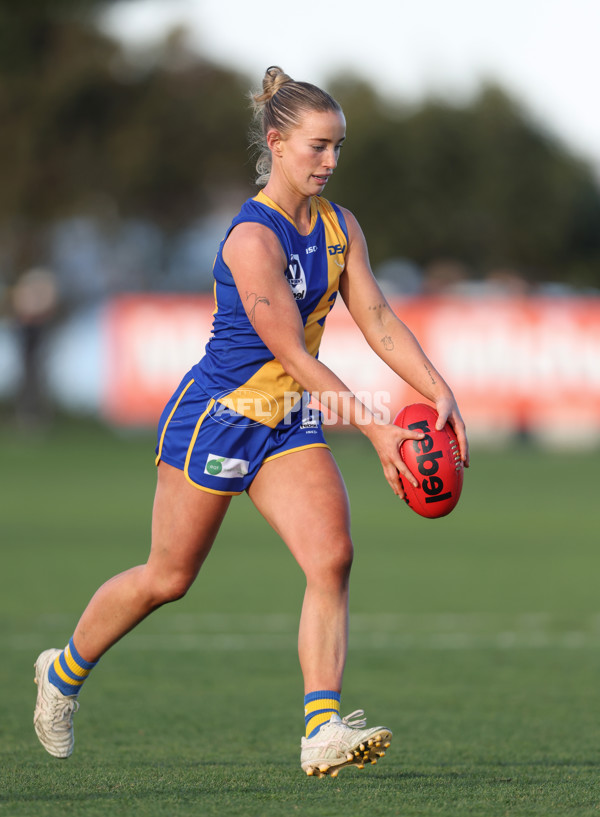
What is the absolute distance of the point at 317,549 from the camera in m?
4.89

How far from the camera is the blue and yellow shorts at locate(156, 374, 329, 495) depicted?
197 inches

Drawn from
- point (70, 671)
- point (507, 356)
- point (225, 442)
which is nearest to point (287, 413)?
point (225, 442)

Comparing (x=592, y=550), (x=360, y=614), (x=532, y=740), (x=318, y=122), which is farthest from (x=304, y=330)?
(x=592, y=550)

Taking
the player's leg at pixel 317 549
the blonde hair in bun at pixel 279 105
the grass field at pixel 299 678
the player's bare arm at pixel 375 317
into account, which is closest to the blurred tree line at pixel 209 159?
the grass field at pixel 299 678

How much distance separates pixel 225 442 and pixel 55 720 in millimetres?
1300

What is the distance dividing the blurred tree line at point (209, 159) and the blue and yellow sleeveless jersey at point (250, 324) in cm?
3934

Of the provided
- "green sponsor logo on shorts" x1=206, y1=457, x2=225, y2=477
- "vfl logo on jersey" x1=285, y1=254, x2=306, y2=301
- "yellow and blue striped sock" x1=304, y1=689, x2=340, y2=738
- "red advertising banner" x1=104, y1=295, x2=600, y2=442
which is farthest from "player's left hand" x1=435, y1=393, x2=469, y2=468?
"red advertising banner" x1=104, y1=295, x2=600, y2=442

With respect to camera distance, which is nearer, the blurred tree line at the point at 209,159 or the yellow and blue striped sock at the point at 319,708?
the yellow and blue striped sock at the point at 319,708

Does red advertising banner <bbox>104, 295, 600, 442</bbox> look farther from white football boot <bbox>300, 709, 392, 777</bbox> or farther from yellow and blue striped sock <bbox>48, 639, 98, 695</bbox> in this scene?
white football boot <bbox>300, 709, 392, 777</bbox>

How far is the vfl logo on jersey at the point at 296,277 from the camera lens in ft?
16.3

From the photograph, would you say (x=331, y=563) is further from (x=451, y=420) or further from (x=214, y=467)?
(x=451, y=420)

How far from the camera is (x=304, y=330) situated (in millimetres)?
5082

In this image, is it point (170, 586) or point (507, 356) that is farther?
point (507, 356)

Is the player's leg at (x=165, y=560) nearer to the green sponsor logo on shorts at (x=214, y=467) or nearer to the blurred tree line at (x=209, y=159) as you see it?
the green sponsor logo on shorts at (x=214, y=467)
